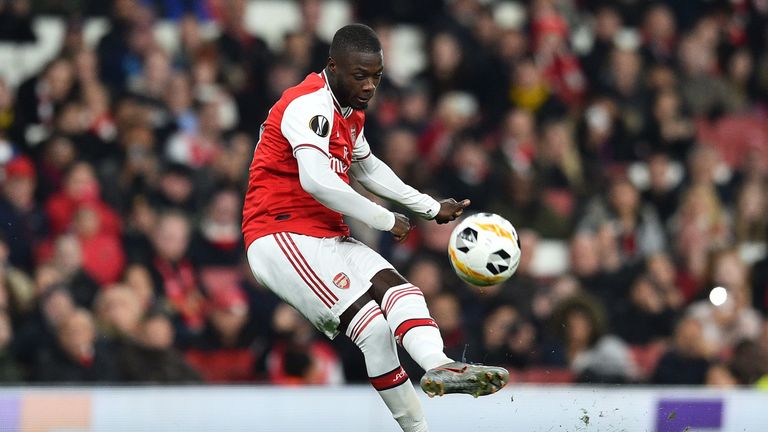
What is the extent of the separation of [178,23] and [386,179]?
20.5 ft

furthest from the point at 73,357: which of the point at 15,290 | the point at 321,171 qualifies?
the point at 321,171

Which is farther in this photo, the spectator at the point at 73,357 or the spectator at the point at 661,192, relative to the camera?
the spectator at the point at 661,192

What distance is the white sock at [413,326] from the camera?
635 centimetres

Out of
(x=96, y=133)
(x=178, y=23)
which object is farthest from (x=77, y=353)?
(x=178, y=23)

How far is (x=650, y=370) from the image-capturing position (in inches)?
435

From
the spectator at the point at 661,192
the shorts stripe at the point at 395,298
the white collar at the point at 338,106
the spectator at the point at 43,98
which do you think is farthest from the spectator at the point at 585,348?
the spectator at the point at 43,98

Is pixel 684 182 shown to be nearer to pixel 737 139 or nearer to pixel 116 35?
pixel 737 139

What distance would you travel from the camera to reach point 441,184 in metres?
12.1

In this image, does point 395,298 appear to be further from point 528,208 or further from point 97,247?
point 528,208

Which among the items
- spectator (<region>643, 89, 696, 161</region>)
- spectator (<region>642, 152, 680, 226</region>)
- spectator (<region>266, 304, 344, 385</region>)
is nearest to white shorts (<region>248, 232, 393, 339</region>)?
spectator (<region>266, 304, 344, 385</region>)

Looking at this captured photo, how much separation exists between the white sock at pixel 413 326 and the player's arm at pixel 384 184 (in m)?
0.51

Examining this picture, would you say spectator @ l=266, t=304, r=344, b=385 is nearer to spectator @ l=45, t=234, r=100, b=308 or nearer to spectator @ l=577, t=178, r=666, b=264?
spectator @ l=45, t=234, r=100, b=308

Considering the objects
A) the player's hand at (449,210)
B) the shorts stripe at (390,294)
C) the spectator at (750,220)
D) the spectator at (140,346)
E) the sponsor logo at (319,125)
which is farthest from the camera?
the spectator at (750,220)

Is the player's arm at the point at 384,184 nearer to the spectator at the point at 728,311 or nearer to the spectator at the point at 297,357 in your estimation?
the spectator at the point at 297,357
